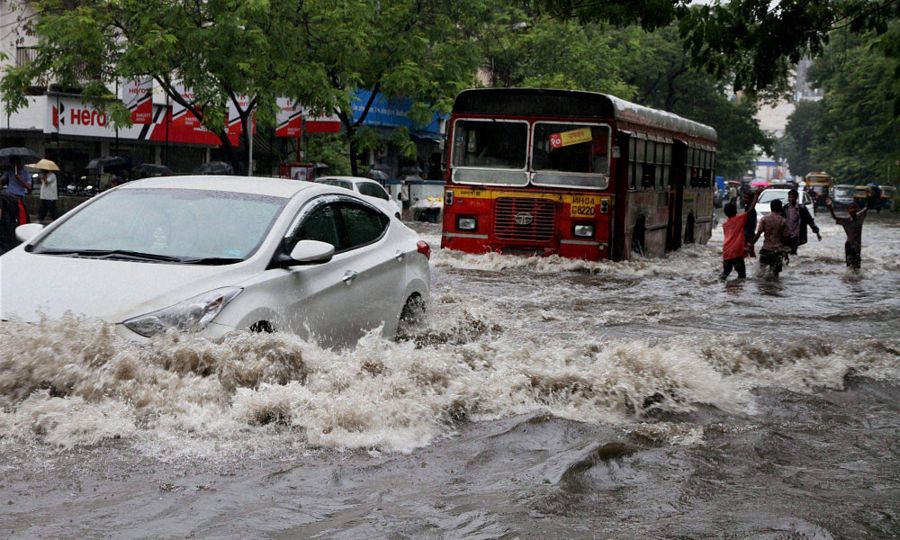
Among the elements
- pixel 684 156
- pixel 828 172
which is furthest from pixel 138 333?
pixel 828 172

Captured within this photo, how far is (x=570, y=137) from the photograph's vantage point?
1817cm

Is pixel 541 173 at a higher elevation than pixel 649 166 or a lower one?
lower

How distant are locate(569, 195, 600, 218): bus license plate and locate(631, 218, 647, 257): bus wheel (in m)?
2.01

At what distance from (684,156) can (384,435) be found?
18.5m

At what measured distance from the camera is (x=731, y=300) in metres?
16.1

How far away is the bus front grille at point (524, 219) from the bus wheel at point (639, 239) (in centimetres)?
226

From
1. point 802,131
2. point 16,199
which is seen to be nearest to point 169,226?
point 16,199

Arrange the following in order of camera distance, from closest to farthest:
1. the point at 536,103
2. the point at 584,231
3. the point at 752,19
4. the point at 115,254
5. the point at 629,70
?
the point at 115,254
the point at 752,19
the point at 536,103
the point at 584,231
the point at 629,70

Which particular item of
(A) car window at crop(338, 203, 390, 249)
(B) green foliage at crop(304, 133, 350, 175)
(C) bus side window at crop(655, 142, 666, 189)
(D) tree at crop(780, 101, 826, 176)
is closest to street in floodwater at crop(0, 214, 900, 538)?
(A) car window at crop(338, 203, 390, 249)

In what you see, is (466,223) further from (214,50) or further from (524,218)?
(214,50)

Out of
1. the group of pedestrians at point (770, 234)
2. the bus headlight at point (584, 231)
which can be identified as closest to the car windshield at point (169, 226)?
the bus headlight at point (584, 231)

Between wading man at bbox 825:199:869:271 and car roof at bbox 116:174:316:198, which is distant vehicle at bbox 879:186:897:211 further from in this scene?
car roof at bbox 116:174:316:198

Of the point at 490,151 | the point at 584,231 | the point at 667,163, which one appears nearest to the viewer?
the point at 584,231

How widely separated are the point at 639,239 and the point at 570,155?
2.67 meters
